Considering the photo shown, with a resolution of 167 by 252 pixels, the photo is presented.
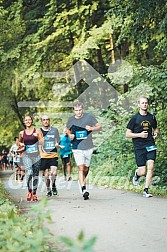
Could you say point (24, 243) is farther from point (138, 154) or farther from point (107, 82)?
point (107, 82)

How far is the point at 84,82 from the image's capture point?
27125mm

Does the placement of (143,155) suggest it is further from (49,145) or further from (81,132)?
(49,145)

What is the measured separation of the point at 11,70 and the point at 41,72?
1320 millimetres

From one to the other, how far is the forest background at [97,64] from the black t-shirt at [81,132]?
1.91 metres

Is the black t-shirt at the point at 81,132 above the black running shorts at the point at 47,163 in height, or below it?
above

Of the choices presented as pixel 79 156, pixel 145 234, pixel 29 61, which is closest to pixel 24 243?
pixel 145 234

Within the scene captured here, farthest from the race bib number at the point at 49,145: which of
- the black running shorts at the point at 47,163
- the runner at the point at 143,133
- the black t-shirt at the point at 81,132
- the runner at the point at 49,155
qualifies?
the runner at the point at 143,133

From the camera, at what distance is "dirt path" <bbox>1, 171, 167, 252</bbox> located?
248 inches

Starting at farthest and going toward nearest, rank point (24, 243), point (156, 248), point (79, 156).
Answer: point (79, 156) → point (156, 248) → point (24, 243)

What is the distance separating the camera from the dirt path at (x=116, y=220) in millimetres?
6293

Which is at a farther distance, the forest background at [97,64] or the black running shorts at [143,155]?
the forest background at [97,64]

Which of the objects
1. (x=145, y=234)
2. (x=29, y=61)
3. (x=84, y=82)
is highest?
(x=145, y=234)

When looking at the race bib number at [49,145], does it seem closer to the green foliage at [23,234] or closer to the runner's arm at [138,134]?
the runner's arm at [138,134]

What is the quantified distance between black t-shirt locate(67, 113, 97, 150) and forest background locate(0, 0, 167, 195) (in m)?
1.91
